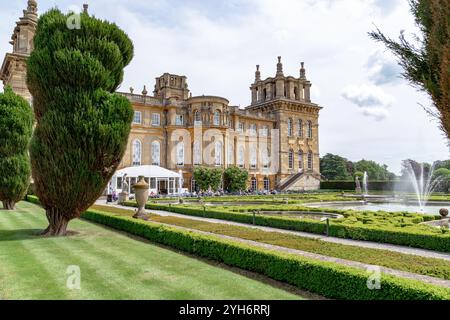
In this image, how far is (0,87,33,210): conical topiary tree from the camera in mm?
18594

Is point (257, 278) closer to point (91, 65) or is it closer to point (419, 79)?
point (419, 79)

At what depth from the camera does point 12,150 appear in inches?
746

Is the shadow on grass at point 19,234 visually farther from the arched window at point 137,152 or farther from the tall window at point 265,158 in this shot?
the tall window at point 265,158

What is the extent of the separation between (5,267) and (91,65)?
237 inches

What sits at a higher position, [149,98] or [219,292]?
[149,98]

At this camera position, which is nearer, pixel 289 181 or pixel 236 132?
pixel 236 132

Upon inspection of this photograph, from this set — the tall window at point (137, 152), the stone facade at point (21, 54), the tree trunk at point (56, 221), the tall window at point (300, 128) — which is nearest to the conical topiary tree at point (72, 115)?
the tree trunk at point (56, 221)

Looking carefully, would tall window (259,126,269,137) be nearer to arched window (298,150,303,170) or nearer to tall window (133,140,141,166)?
arched window (298,150,303,170)

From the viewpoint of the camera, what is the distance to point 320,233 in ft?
38.9

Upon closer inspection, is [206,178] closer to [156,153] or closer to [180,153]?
[180,153]

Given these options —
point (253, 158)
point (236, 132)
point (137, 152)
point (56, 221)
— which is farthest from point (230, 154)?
point (56, 221)

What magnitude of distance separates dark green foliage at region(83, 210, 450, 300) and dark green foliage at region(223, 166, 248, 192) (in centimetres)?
3003

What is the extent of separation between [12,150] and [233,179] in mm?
23918
